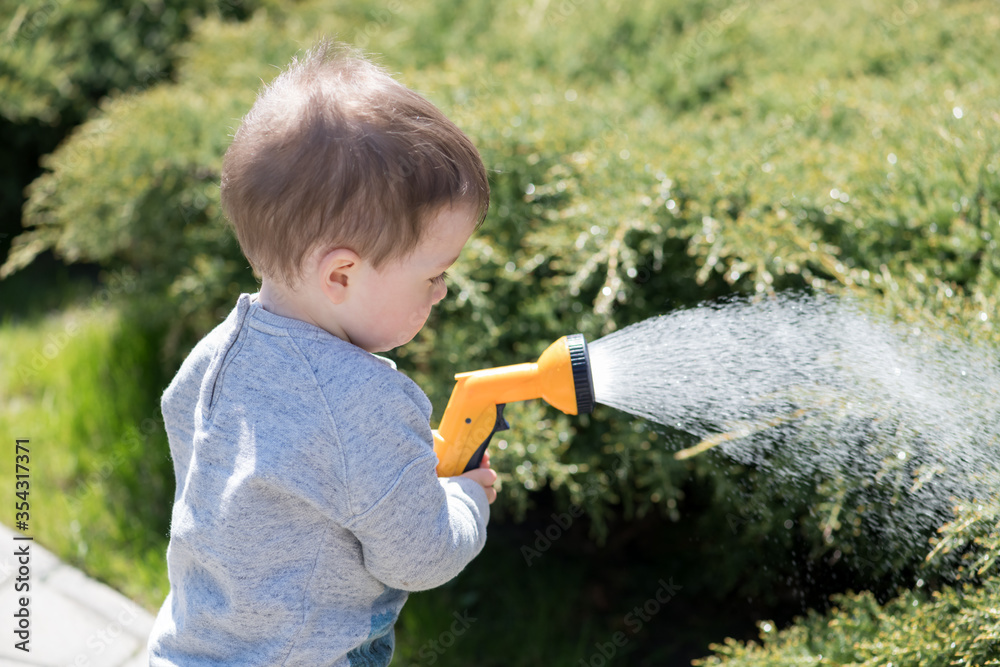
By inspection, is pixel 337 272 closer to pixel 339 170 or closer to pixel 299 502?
pixel 339 170

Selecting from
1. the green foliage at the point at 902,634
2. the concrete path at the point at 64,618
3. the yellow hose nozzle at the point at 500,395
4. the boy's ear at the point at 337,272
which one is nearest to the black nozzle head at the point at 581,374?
the yellow hose nozzle at the point at 500,395

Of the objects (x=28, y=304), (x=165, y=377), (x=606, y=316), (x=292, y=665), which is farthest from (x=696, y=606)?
(x=28, y=304)

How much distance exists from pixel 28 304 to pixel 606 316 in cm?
369

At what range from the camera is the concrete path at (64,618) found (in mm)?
2441

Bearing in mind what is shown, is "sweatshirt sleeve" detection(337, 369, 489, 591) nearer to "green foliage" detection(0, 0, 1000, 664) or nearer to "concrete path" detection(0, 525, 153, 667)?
"green foliage" detection(0, 0, 1000, 664)

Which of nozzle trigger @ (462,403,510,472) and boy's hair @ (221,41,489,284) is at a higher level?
boy's hair @ (221,41,489,284)

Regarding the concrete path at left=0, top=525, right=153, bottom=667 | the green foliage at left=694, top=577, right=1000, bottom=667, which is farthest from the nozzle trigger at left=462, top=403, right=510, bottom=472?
the concrete path at left=0, top=525, right=153, bottom=667

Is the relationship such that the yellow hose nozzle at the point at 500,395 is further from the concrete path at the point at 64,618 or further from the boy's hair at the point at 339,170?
the concrete path at the point at 64,618

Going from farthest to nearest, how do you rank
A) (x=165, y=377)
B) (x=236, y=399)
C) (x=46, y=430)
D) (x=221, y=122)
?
(x=165, y=377) < (x=46, y=430) < (x=221, y=122) < (x=236, y=399)

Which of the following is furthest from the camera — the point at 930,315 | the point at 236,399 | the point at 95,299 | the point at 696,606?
the point at 95,299

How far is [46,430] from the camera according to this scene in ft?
11.0

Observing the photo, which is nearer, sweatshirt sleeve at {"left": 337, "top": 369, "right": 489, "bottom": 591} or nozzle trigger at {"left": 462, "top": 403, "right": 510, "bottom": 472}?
sweatshirt sleeve at {"left": 337, "top": 369, "right": 489, "bottom": 591}

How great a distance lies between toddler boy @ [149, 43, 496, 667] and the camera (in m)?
1.25

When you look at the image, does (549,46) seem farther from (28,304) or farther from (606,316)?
(28,304)
